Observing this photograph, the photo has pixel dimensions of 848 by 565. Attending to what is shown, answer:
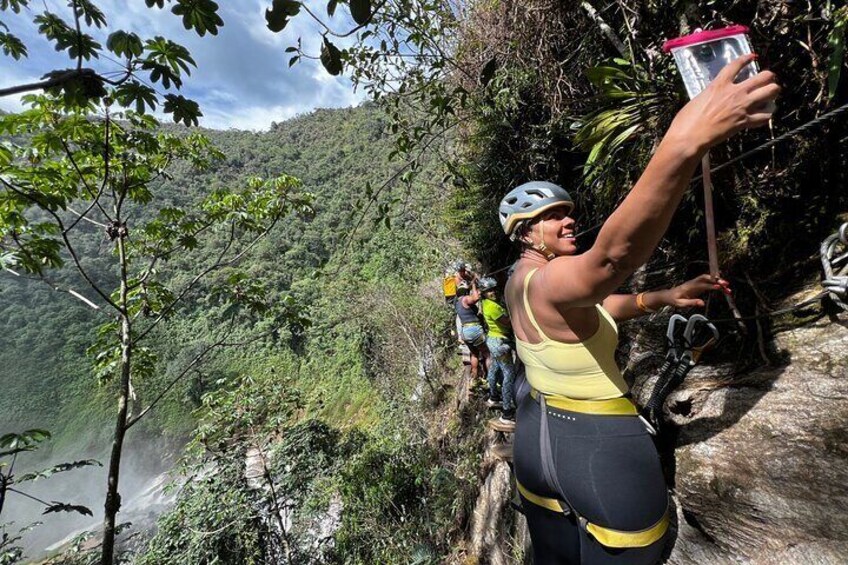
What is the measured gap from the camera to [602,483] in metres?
1.48

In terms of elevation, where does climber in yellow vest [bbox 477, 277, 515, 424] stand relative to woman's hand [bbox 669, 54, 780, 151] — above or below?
→ below

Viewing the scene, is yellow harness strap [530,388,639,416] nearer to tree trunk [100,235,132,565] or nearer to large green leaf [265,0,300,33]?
large green leaf [265,0,300,33]

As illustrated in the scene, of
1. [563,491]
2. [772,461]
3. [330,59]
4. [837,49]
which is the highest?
[330,59]

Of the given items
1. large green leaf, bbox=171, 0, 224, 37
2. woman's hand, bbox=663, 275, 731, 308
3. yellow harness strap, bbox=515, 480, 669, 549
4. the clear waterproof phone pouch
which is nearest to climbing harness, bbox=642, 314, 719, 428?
woman's hand, bbox=663, 275, 731, 308

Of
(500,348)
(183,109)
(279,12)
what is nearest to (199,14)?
(183,109)

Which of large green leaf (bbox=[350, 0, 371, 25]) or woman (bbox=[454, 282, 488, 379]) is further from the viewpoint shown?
woman (bbox=[454, 282, 488, 379])

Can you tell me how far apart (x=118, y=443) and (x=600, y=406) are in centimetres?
402

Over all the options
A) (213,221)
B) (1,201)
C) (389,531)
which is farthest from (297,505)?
(1,201)

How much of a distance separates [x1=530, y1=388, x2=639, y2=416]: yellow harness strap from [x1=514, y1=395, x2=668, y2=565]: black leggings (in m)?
0.02

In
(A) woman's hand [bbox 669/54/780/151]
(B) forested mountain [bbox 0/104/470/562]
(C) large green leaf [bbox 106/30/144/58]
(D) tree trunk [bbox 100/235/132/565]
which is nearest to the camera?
(A) woman's hand [bbox 669/54/780/151]

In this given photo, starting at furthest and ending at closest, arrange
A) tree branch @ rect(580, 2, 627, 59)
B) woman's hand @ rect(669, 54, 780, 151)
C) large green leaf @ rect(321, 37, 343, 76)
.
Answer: tree branch @ rect(580, 2, 627, 59), large green leaf @ rect(321, 37, 343, 76), woman's hand @ rect(669, 54, 780, 151)

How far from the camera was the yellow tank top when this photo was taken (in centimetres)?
152

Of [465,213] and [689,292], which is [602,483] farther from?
[465,213]

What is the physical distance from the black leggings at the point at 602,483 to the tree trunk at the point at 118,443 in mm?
3414
